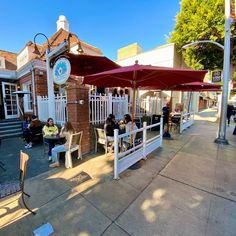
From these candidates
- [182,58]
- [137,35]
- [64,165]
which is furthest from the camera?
[137,35]

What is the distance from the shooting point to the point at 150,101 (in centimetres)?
902

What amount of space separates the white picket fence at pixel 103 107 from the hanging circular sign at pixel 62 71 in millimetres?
1085

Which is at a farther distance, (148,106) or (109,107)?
(148,106)

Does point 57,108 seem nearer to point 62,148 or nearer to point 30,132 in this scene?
point 30,132

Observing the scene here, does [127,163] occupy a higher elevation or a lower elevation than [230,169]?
higher

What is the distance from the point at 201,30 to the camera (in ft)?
32.0

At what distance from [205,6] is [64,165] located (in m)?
12.8

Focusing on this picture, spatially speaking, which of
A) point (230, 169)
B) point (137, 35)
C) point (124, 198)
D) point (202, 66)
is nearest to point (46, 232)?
point (124, 198)

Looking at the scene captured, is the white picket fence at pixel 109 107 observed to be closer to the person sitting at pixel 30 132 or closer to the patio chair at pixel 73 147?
the patio chair at pixel 73 147

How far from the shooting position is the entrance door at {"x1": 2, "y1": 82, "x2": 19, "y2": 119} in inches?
359

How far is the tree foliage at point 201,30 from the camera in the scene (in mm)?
9125

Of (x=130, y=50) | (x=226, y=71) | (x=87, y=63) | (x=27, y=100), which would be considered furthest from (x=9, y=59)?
(x=226, y=71)

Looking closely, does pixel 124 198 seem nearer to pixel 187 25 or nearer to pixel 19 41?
pixel 187 25

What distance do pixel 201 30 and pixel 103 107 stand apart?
31.9 feet
